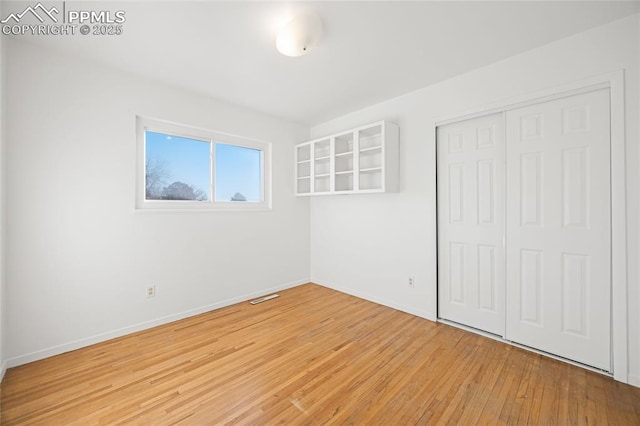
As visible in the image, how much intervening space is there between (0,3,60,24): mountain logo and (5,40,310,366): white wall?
29cm

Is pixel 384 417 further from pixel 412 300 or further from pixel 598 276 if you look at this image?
pixel 598 276

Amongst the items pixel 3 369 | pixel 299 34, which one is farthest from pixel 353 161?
pixel 3 369

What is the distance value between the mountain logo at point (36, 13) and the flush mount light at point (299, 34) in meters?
1.59

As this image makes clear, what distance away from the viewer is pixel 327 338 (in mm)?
2543

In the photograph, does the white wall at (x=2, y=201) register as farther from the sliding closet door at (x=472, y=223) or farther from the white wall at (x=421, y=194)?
the sliding closet door at (x=472, y=223)

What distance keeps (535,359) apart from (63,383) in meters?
3.68

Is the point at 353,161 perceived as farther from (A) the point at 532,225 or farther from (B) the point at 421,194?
(A) the point at 532,225

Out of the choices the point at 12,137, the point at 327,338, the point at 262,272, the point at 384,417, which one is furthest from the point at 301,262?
the point at 12,137

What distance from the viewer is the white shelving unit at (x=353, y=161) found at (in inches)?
123

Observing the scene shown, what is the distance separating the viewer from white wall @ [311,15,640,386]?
6.04ft

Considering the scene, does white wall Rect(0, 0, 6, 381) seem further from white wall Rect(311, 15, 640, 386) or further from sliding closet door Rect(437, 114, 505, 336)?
sliding closet door Rect(437, 114, 505, 336)

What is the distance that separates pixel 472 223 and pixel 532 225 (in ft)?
1.64

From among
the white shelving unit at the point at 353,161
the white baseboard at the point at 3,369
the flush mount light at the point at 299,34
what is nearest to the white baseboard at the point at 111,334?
the white baseboard at the point at 3,369

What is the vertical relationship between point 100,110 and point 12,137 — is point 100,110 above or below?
above
